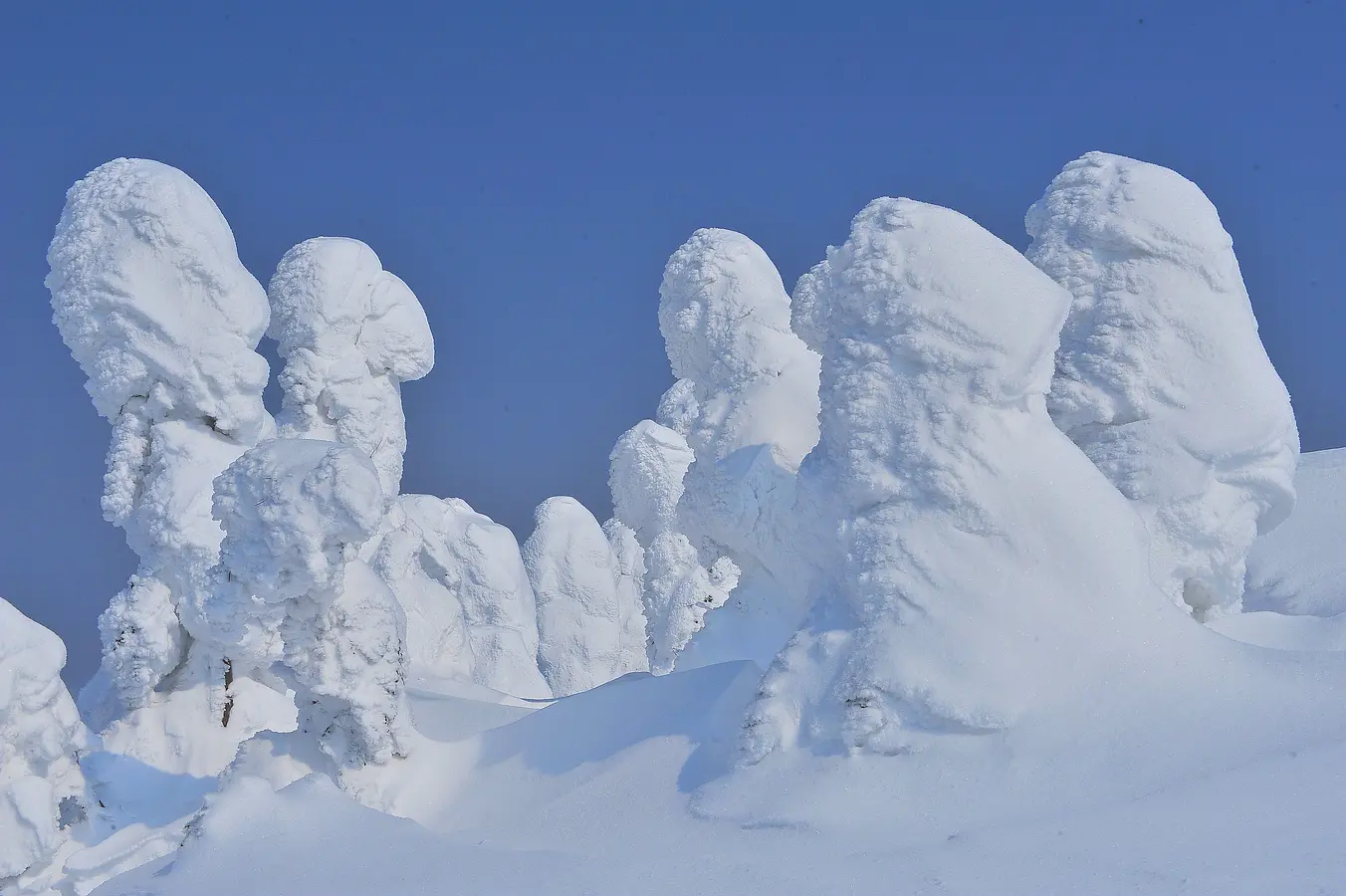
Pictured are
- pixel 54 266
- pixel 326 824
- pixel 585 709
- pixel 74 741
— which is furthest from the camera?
pixel 54 266

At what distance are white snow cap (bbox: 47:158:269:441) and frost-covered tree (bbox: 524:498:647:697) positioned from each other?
10577 mm

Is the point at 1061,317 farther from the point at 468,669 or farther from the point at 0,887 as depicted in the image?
the point at 468,669

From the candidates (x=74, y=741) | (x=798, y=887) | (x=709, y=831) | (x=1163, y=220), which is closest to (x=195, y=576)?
(x=74, y=741)

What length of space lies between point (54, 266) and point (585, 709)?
17.8 feet

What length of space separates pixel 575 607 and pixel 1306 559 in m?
11.2

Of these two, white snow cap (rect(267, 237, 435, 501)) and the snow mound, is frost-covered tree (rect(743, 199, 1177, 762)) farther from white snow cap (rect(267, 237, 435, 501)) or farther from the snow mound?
white snow cap (rect(267, 237, 435, 501))

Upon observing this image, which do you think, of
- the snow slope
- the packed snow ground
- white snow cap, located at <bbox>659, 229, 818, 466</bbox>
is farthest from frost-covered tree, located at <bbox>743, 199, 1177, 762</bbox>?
white snow cap, located at <bbox>659, 229, 818, 466</bbox>

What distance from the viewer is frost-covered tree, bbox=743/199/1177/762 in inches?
241

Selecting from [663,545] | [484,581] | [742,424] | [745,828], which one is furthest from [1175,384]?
[484,581]

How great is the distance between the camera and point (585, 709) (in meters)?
7.63

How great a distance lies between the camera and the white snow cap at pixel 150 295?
9914 millimetres

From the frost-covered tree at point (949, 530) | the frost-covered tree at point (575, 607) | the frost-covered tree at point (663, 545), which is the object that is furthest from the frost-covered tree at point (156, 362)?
the frost-covered tree at point (575, 607)

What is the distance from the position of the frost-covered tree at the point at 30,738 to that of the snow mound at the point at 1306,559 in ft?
29.4

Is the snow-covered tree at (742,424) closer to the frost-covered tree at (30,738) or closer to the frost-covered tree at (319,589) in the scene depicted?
the frost-covered tree at (319,589)
